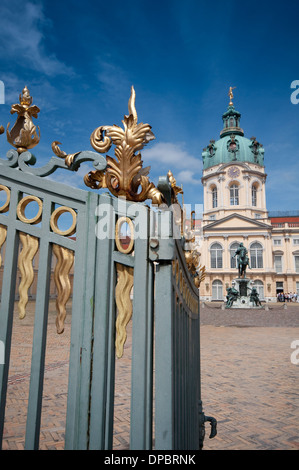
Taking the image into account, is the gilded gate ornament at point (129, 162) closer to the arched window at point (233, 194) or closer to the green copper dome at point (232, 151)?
the arched window at point (233, 194)

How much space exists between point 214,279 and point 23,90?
143 ft

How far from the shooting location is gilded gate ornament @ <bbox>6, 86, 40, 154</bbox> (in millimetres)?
1583

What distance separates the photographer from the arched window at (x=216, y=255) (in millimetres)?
44188

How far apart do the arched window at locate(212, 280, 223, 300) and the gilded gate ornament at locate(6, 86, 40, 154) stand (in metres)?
43.7

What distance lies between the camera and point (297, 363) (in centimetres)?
762

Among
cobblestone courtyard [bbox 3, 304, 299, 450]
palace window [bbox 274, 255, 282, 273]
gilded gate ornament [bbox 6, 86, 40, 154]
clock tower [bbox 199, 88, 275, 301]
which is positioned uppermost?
clock tower [bbox 199, 88, 275, 301]

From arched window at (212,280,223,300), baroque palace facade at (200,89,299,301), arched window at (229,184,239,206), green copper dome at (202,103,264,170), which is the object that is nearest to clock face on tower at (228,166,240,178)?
baroque palace facade at (200,89,299,301)

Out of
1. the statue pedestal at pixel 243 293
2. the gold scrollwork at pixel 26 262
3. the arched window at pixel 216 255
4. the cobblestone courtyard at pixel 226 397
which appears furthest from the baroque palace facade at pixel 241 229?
the gold scrollwork at pixel 26 262

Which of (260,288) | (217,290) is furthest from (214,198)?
(260,288)

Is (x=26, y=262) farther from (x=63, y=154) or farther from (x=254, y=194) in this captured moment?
(x=254, y=194)

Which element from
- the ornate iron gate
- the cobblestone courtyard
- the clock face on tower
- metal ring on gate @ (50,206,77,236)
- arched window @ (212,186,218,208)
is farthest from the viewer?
arched window @ (212,186,218,208)

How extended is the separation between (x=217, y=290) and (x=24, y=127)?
43.9 meters

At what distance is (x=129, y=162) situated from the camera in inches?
53.4

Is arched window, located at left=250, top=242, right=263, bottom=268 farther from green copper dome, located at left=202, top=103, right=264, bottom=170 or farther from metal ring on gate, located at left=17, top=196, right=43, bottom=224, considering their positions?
metal ring on gate, located at left=17, top=196, right=43, bottom=224
